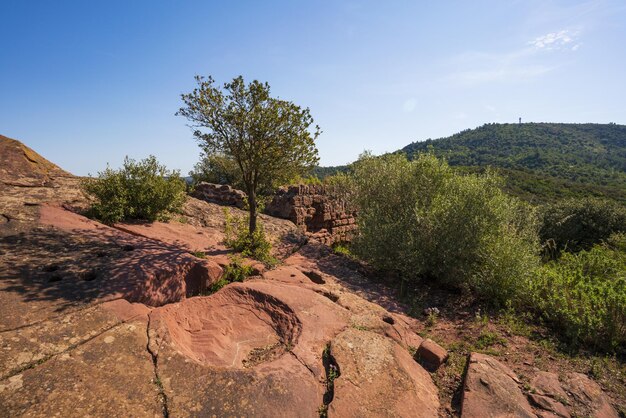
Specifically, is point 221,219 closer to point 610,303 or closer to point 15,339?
point 15,339

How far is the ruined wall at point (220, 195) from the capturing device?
13.5 m

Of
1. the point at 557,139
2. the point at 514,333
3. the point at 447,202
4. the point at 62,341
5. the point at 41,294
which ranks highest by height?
the point at 557,139

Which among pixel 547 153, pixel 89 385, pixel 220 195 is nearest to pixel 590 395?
pixel 89 385

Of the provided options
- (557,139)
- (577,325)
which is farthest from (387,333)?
(557,139)

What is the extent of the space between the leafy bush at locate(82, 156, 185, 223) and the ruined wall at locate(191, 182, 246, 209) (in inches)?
159

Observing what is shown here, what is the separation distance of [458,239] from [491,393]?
4.58 m

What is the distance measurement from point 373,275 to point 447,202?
289cm

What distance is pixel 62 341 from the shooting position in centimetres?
355

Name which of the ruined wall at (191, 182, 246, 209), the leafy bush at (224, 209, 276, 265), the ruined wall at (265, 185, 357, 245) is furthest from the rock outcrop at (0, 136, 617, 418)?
the ruined wall at (191, 182, 246, 209)

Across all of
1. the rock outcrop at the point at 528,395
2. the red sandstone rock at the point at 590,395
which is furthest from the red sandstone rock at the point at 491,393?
the red sandstone rock at the point at 590,395

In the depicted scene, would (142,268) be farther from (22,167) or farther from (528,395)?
(22,167)

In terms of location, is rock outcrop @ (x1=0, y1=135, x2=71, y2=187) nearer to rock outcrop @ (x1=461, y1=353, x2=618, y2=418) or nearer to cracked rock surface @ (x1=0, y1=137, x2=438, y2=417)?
cracked rock surface @ (x1=0, y1=137, x2=438, y2=417)

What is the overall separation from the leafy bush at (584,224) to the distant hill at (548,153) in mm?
21407

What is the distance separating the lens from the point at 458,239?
813cm
